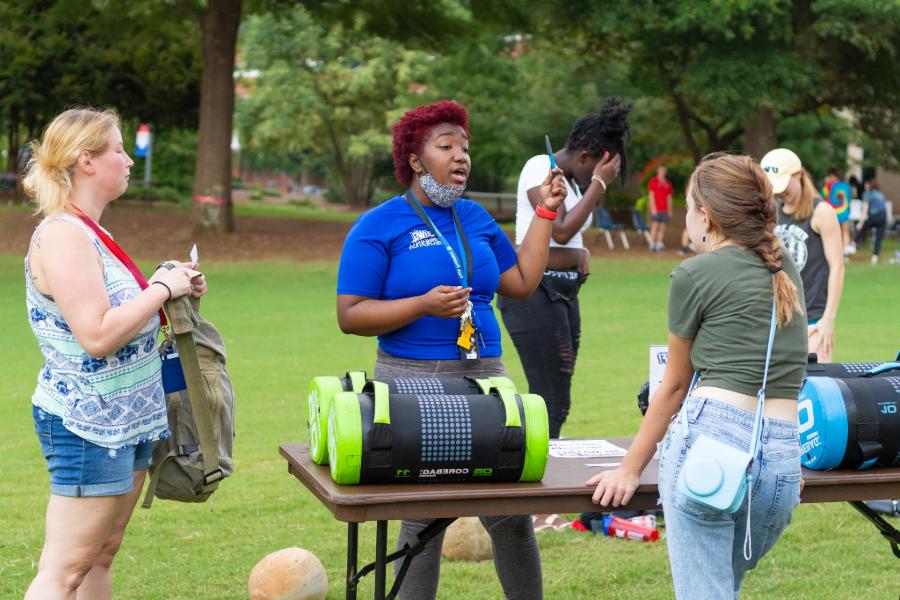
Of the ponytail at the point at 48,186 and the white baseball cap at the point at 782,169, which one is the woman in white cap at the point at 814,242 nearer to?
the white baseball cap at the point at 782,169

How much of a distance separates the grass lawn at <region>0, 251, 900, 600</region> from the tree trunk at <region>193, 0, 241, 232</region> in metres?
11.8

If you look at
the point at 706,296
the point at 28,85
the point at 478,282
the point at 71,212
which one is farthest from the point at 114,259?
the point at 28,85

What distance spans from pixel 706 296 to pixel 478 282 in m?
1.20

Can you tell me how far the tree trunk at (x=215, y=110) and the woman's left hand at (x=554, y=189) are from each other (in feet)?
73.0

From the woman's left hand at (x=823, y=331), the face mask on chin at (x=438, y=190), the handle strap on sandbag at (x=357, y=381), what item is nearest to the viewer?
the handle strap on sandbag at (x=357, y=381)

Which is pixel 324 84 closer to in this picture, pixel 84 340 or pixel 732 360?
pixel 84 340

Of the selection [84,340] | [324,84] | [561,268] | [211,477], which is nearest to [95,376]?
[84,340]

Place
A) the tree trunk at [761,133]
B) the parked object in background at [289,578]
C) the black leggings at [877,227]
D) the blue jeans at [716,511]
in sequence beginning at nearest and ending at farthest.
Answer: the blue jeans at [716,511]
the parked object in background at [289,578]
the black leggings at [877,227]
the tree trunk at [761,133]

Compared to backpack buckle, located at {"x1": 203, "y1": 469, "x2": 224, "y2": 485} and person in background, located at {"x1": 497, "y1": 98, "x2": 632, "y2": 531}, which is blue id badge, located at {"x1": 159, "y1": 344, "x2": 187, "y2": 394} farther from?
person in background, located at {"x1": 497, "y1": 98, "x2": 632, "y2": 531}

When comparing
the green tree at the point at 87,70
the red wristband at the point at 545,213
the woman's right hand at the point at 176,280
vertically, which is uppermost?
the green tree at the point at 87,70

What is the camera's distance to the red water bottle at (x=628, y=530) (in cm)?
641

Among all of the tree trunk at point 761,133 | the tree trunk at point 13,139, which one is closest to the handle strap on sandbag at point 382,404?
the tree trunk at point 761,133

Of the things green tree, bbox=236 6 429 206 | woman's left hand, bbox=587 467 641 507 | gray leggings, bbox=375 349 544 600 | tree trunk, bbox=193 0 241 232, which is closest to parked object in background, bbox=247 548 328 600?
gray leggings, bbox=375 349 544 600

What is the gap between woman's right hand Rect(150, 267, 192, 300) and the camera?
394 cm
